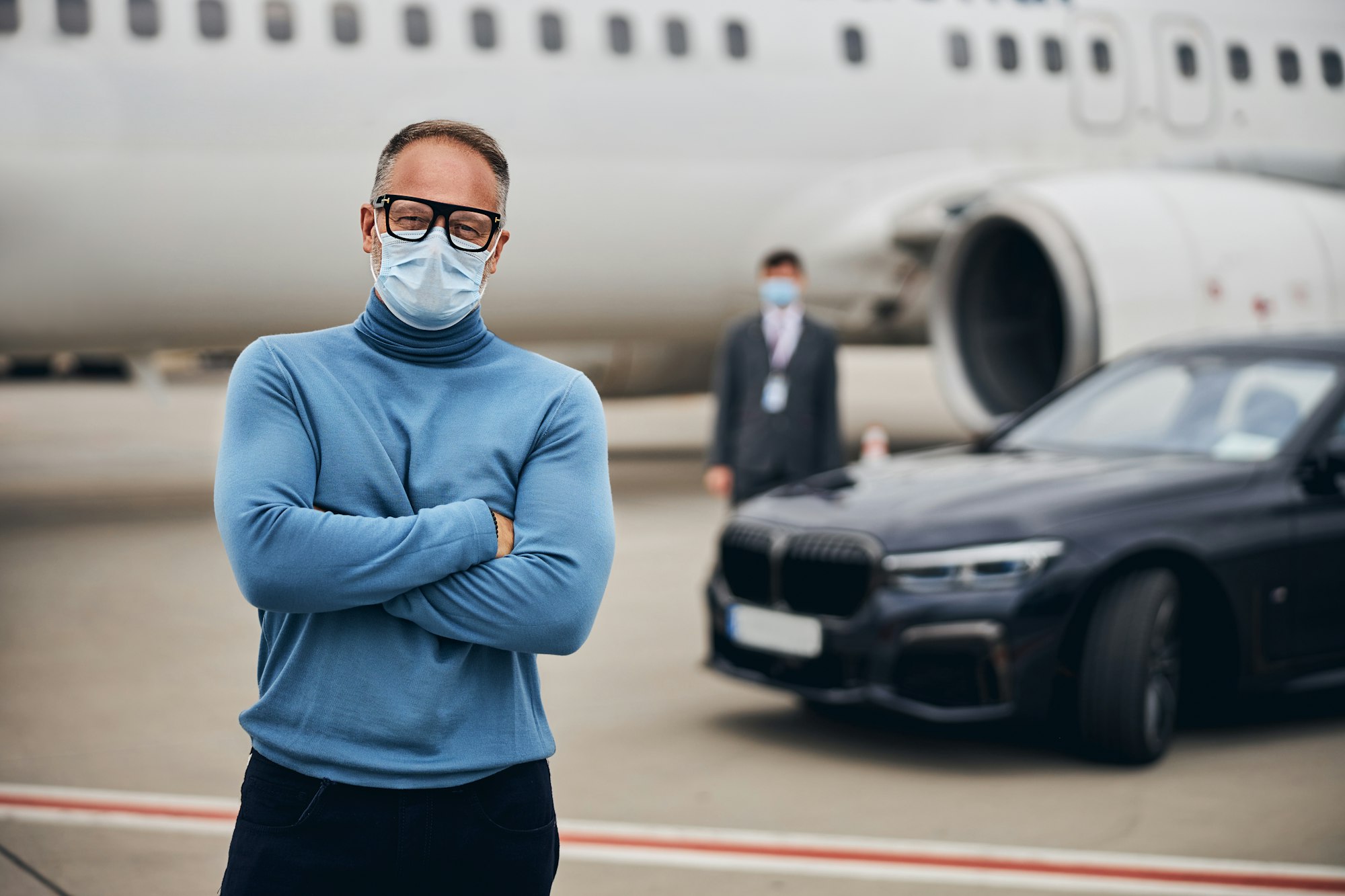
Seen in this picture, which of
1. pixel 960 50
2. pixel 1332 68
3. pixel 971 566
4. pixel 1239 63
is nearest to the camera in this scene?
pixel 971 566

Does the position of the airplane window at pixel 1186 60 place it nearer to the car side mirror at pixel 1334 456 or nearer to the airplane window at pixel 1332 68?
the airplane window at pixel 1332 68

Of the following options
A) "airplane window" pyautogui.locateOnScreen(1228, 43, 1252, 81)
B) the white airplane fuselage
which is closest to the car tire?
the white airplane fuselage

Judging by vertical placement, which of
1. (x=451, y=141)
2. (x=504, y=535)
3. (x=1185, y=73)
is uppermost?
(x=1185, y=73)

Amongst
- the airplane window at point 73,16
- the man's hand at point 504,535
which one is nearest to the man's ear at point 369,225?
the man's hand at point 504,535

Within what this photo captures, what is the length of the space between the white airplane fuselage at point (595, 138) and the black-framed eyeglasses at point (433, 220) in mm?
8372

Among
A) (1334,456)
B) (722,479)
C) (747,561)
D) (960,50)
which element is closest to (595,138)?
(960,50)

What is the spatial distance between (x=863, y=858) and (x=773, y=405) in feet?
9.83

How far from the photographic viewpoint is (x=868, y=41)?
12164mm

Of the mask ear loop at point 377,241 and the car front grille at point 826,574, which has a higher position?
the mask ear loop at point 377,241

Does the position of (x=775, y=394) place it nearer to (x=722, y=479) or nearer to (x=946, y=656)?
(x=722, y=479)

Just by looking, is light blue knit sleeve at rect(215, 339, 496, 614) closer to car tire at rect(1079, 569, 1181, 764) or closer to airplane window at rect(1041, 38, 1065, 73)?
car tire at rect(1079, 569, 1181, 764)

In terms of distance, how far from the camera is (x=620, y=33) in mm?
11312

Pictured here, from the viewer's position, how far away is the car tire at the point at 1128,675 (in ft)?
15.4

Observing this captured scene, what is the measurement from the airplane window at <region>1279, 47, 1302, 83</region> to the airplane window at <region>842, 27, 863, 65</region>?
4.16m
